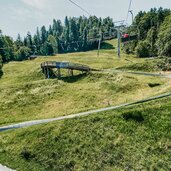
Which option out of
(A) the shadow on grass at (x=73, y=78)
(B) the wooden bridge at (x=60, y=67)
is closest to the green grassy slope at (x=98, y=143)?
(A) the shadow on grass at (x=73, y=78)

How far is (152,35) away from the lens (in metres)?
104

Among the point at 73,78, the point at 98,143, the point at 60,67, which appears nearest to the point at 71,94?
the point at 73,78

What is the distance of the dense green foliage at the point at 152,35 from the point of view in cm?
7900

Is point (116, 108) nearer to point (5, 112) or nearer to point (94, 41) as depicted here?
point (5, 112)

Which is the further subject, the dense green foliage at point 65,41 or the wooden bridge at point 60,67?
the dense green foliage at point 65,41

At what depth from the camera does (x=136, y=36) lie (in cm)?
11806

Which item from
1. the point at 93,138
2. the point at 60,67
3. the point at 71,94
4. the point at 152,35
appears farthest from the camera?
the point at 152,35

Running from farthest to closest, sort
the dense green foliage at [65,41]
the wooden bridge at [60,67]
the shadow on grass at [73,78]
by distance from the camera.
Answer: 1. the dense green foliage at [65,41]
2. the wooden bridge at [60,67]
3. the shadow on grass at [73,78]

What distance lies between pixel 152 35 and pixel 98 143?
77459mm

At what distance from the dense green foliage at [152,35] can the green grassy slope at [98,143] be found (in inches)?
1678

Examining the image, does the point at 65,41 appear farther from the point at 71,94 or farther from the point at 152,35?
the point at 71,94

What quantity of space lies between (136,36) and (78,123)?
3434 inches

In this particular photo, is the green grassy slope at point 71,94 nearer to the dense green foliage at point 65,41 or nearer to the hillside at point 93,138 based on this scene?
the hillside at point 93,138

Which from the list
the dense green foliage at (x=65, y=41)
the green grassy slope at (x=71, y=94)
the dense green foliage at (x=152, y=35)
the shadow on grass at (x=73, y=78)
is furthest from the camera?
the dense green foliage at (x=65, y=41)
